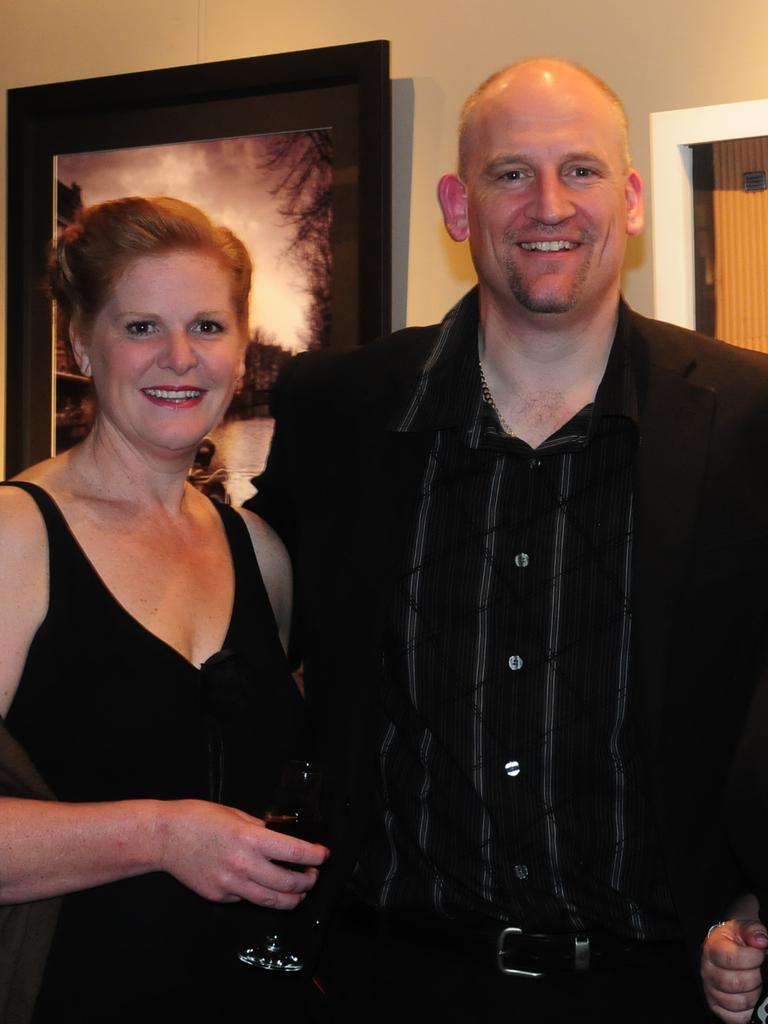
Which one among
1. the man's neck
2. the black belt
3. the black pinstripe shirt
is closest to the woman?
the black pinstripe shirt

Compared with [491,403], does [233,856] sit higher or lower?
lower

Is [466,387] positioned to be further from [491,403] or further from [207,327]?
[207,327]

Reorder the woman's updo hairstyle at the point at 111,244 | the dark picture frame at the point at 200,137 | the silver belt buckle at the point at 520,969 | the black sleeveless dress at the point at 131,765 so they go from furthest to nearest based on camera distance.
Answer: the dark picture frame at the point at 200,137 → the woman's updo hairstyle at the point at 111,244 → the silver belt buckle at the point at 520,969 → the black sleeveless dress at the point at 131,765

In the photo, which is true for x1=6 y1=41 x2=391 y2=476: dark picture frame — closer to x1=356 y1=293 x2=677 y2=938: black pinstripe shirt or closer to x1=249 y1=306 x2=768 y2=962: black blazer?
x1=249 y1=306 x2=768 y2=962: black blazer

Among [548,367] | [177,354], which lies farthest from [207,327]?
[548,367]

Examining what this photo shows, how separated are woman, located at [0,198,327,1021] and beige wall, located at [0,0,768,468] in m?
0.99

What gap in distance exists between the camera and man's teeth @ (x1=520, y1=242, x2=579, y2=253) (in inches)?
87.3

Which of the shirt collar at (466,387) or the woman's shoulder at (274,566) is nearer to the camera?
the shirt collar at (466,387)

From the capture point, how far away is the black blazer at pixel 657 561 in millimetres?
1957

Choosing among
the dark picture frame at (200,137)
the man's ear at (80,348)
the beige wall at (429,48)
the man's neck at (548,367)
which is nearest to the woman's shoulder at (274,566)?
the man's ear at (80,348)

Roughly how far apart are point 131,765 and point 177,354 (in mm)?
681

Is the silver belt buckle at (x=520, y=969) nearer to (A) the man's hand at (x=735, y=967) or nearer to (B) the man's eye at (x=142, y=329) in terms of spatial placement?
(A) the man's hand at (x=735, y=967)

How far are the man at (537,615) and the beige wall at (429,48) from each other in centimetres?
76

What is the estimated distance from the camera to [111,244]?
219 centimetres
